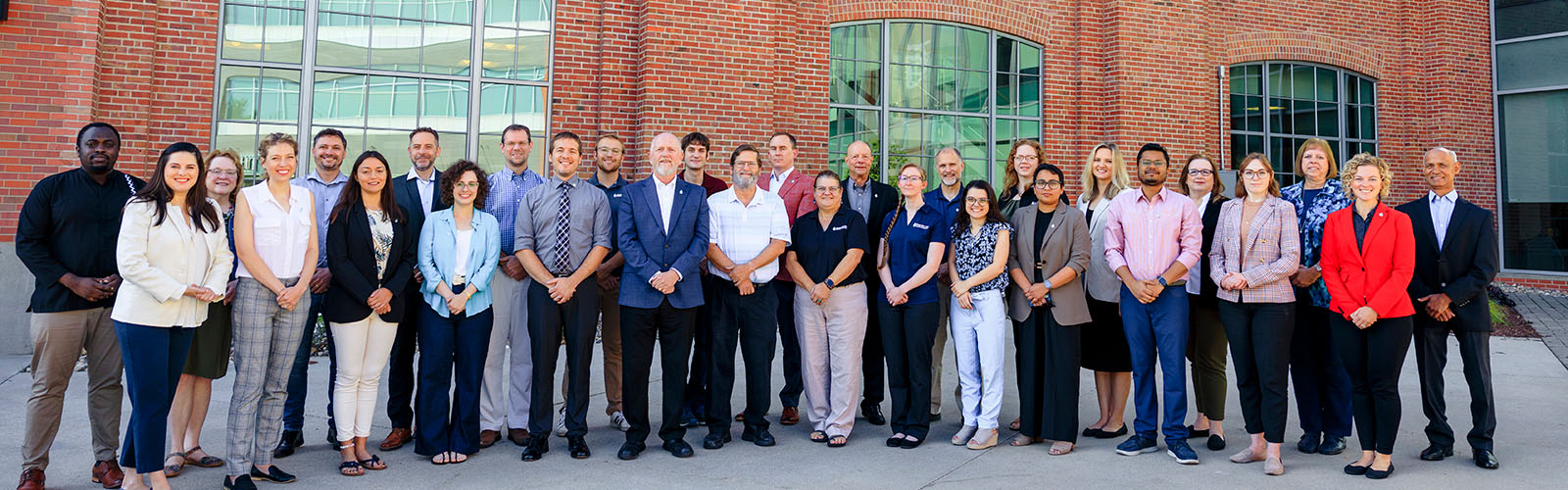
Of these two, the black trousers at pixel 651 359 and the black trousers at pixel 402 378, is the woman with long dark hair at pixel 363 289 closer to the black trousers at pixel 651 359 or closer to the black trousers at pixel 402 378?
the black trousers at pixel 402 378

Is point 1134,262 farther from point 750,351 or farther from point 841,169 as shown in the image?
point 841,169

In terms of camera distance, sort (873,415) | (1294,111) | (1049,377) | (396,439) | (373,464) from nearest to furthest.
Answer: (373,464)
(396,439)
(1049,377)
(873,415)
(1294,111)

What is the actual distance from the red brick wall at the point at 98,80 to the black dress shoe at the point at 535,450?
5.68 m

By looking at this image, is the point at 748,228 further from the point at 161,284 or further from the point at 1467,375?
the point at 1467,375

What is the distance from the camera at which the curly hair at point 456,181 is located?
489 centimetres

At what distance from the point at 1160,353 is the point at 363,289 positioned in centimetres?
414

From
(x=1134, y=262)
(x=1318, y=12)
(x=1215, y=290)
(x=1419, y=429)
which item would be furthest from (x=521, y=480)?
(x=1318, y=12)

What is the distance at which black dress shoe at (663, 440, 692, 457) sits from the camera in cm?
504

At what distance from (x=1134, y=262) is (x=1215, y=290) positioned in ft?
1.79

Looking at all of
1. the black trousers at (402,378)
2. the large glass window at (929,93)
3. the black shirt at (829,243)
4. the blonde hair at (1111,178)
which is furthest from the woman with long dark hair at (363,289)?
the large glass window at (929,93)

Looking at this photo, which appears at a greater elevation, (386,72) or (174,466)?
(386,72)

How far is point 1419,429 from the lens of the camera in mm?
5738

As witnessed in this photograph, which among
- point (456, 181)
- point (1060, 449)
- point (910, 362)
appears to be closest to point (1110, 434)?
point (1060, 449)

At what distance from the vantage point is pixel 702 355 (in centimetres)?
598
